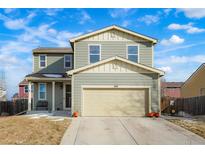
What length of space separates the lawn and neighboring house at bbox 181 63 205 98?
16.7m

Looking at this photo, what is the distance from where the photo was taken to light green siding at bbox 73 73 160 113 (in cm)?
2080

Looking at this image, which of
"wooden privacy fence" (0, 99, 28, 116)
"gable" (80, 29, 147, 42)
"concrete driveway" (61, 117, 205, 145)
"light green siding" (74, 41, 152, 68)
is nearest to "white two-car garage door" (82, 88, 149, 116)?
"concrete driveway" (61, 117, 205, 145)

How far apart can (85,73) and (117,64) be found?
225cm

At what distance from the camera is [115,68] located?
20.9 metres

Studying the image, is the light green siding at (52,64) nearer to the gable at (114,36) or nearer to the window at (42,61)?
the window at (42,61)

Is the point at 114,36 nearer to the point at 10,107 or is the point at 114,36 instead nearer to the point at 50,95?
the point at 50,95

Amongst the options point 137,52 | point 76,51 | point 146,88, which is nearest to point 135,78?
point 146,88

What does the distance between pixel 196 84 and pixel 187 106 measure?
4991 mm

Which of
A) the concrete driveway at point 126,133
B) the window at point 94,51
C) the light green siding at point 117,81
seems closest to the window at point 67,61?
the window at point 94,51

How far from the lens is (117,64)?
68.6ft

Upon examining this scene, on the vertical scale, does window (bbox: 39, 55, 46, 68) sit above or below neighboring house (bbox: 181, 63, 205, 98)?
above

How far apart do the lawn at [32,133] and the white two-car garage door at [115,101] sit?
4052 millimetres

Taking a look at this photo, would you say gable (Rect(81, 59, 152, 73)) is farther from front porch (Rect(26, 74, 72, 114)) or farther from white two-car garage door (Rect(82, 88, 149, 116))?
front porch (Rect(26, 74, 72, 114))
